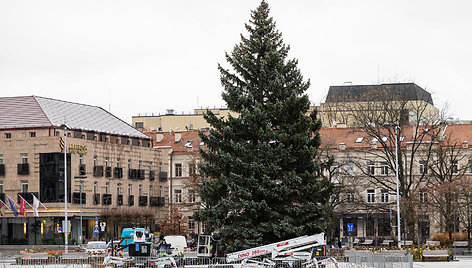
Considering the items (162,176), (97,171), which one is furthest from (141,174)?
(97,171)

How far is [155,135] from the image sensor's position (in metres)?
107

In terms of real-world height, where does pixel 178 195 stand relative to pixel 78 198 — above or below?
below

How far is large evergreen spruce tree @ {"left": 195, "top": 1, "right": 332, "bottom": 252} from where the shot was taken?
41.1 m

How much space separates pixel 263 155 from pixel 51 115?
47611 millimetres

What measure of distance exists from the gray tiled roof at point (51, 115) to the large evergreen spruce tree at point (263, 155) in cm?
4230

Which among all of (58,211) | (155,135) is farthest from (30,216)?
(155,135)

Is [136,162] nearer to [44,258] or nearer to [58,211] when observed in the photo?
[58,211]

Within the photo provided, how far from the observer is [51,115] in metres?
84.9

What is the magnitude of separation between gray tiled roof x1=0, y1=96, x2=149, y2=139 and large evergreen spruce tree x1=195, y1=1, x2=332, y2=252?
139 ft

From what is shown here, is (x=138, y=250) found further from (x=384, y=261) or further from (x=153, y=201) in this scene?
(x=153, y=201)

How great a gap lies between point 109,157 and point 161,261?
52.0m

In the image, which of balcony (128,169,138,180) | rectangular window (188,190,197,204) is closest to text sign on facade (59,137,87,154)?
balcony (128,169,138,180)

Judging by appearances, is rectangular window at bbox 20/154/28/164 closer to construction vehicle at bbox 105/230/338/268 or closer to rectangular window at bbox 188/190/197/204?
rectangular window at bbox 188/190/197/204

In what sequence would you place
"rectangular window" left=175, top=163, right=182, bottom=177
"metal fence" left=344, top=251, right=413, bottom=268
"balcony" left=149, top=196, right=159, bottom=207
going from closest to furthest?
"metal fence" left=344, top=251, right=413, bottom=268 → "balcony" left=149, top=196, right=159, bottom=207 → "rectangular window" left=175, top=163, right=182, bottom=177
